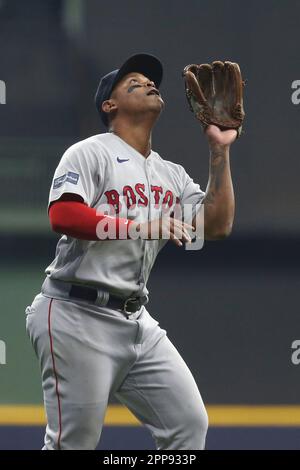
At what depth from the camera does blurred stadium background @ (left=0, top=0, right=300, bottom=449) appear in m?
4.59

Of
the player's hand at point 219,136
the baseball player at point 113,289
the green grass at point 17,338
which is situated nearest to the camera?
the baseball player at point 113,289

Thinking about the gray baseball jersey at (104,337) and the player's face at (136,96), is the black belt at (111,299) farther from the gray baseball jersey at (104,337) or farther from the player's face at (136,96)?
the player's face at (136,96)

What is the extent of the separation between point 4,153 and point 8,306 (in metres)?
0.66

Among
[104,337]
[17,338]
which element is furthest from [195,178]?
[104,337]

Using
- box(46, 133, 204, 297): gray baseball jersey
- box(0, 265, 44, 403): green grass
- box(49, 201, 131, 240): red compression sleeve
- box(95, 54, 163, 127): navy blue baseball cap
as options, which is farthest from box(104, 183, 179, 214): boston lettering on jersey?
box(0, 265, 44, 403): green grass

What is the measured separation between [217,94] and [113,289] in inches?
22.8

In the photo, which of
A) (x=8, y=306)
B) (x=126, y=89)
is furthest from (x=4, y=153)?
(x=126, y=89)

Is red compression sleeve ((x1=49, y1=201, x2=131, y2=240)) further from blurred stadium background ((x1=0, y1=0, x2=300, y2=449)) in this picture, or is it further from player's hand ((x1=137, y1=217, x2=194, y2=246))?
blurred stadium background ((x1=0, y1=0, x2=300, y2=449))

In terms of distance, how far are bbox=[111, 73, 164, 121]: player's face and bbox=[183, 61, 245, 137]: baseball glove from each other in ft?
0.30

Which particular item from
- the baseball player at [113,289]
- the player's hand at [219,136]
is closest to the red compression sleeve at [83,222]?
the baseball player at [113,289]

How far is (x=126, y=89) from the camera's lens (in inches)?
110

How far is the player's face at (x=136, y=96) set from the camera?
2.77m

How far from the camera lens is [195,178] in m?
4.58

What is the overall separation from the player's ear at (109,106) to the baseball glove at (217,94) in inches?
7.7
